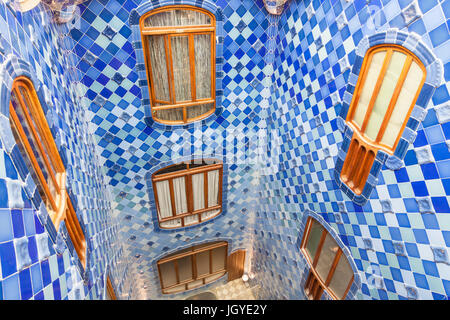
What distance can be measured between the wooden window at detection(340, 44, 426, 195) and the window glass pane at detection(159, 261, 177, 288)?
4963mm

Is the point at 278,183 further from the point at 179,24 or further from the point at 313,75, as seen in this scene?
the point at 179,24

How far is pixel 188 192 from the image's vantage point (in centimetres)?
549

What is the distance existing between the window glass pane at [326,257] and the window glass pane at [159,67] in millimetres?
3323

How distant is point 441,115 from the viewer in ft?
7.61

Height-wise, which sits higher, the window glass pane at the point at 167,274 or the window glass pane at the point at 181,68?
the window glass pane at the point at 181,68

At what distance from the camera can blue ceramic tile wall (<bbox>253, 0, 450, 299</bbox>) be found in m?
2.42

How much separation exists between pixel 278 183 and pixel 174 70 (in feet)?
9.23

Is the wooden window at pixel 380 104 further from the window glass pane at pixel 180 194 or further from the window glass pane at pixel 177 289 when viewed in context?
the window glass pane at pixel 177 289

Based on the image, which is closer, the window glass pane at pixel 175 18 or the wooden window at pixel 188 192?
the window glass pane at pixel 175 18

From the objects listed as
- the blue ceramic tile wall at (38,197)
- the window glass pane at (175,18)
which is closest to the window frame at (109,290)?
the blue ceramic tile wall at (38,197)

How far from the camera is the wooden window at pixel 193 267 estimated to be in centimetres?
684

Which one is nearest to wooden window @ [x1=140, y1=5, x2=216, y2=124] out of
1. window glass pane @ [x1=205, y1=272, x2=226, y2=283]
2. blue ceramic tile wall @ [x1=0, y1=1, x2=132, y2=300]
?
blue ceramic tile wall @ [x1=0, y1=1, x2=132, y2=300]

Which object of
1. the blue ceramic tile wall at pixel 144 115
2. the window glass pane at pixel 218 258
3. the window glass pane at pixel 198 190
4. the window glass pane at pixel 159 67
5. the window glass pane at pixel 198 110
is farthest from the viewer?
the window glass pane at pixel 218 258

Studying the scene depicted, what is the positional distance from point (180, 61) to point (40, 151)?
2271mm
